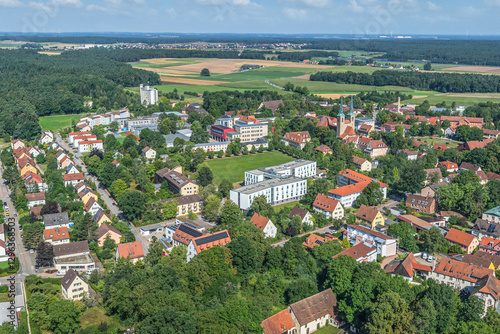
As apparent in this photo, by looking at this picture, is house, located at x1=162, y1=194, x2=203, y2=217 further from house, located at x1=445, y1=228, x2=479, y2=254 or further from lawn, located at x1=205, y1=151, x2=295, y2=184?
house, located at x1=445, y1=228, x2=479, y2=254

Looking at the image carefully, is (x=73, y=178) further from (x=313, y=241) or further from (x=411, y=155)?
(x=411, y=155)

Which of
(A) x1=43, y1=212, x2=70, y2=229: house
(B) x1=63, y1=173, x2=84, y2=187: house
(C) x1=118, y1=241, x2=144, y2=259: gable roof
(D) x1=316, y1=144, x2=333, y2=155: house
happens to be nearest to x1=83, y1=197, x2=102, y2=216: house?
(A) x1=43, y1=212, x2=70, y2=229: house

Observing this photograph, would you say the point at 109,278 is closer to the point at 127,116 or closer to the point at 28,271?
the point at 28,271

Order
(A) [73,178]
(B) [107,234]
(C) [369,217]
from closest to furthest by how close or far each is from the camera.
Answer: (B) [107,234], (C) [369,217], (A) [73,178]

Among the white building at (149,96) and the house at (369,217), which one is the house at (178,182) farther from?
→ the white building at (149,96)

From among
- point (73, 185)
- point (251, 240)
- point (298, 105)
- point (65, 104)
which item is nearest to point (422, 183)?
point (251, 240)

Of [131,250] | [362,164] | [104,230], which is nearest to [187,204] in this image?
[104,230]
